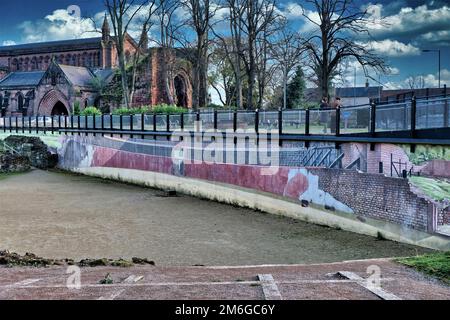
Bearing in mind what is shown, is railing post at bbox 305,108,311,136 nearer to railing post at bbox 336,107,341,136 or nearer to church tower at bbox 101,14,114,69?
railing post at bbox 336,107,341,136

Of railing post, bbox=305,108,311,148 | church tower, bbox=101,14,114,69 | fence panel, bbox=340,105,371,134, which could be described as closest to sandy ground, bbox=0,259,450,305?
fence panel, bbox=340,105,371,134

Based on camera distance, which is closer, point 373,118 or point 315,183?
point 373,118

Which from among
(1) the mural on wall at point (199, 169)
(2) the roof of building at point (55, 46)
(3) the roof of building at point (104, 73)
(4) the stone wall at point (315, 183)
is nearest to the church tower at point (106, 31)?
(2) the roof of building at point (55, 46)

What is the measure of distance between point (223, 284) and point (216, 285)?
7.2 inches

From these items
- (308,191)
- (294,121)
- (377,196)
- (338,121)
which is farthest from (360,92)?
(377,196)

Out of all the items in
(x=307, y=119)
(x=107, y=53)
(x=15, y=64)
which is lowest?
(x=307, y=119)

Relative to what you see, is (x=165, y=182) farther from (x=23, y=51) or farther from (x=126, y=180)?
(x=23, y=51)

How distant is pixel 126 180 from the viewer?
33.4 metres

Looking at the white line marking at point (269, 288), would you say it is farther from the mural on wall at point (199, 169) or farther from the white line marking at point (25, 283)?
the mural on wall at point (199, 169)

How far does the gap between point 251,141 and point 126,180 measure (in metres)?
11.6

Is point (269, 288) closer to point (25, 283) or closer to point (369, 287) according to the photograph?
point (369, 287)

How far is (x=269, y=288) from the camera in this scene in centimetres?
783

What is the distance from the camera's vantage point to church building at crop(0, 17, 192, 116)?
6831 cm

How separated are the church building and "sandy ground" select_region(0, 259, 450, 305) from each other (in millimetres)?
47344
